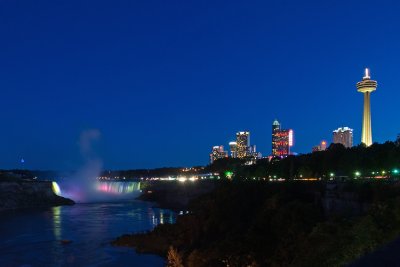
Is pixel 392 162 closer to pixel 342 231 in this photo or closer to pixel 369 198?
pixel 369 198

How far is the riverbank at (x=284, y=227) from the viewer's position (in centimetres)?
2063

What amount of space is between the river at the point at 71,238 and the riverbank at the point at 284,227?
3240 millimetres

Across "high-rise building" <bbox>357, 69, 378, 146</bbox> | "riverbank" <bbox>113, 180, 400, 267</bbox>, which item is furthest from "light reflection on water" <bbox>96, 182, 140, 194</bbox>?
"riverbank" <bbox>113, 180, 400, 267</bbox>

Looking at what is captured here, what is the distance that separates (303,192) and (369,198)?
1201 centimetres

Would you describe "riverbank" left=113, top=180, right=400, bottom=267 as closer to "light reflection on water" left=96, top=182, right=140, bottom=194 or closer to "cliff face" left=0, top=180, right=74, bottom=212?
"cliff face" left=0, top=180, right=74, bottom=212

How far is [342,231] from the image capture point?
2377 cm

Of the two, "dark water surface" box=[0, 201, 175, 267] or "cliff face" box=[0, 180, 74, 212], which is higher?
"cliff face" box=[0, 180, 74, 212]

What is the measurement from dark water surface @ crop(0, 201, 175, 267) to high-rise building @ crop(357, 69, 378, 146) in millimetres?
71589

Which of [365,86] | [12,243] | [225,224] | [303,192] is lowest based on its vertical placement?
[12,243]

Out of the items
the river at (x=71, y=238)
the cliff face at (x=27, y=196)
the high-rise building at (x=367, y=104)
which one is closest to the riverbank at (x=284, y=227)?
the river at (x=71, y=238)

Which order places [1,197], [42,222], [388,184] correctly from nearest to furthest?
[388,184] < [42,222] < [1,197]

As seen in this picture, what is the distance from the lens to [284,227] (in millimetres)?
34844

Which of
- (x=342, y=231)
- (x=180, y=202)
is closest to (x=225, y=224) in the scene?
(x=342, y=231)

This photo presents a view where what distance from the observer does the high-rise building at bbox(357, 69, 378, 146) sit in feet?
412
